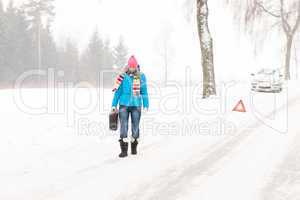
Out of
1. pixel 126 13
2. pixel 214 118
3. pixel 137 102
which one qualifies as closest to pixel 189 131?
pixel 214 118

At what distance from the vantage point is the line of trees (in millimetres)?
53031

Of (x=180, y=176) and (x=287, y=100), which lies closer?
(x=180, y=176)

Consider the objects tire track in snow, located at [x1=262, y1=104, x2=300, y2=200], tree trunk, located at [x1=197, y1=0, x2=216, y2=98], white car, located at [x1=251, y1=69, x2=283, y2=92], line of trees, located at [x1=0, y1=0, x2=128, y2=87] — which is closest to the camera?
tire track in snow, located at [x1=262, y1=104, x2=300, y2=200]

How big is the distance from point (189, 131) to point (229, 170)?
4.23m

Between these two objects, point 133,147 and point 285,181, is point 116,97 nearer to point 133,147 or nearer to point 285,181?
point 133,147

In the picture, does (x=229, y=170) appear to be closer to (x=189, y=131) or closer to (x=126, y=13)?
(x=189, y=131)

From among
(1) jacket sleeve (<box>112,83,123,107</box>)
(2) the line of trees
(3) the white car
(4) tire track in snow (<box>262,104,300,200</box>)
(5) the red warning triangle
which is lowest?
(4) tire track in snow (<box>262,104,300,200</box>)

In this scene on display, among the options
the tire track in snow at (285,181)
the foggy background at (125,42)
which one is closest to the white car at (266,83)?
the foggy background at (125,42)

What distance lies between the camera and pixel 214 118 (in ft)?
43.2

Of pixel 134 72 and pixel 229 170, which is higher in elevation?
pixel 134 72

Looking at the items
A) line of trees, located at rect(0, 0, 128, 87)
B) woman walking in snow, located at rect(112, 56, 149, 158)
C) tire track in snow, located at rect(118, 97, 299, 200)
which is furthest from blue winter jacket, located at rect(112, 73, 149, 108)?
line of trees, located at rect(0, 0, 128, 87)

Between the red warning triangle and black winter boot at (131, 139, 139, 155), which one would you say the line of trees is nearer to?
the red warning triangle

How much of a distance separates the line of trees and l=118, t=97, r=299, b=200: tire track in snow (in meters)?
46.8

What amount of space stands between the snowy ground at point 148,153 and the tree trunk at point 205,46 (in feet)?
8.81
